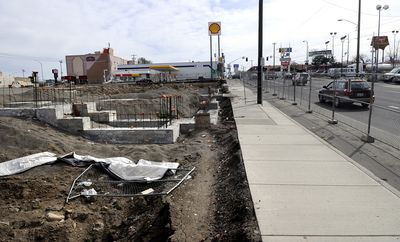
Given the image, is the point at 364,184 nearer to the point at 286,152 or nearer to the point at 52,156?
the point at 286,152

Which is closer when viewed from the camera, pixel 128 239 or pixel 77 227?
pixel 128 239

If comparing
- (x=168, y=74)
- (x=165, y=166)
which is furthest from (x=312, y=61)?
(x=165, y=166)

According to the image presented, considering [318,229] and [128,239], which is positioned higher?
[318,229]

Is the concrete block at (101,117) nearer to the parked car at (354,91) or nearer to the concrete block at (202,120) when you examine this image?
the concrete block at (202,120)

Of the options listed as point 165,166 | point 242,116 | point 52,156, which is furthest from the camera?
point 242,116

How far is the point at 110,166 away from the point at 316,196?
4087 mm

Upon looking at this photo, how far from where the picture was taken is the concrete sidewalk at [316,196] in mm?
4109

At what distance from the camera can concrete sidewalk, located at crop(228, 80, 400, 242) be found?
13.5 feet

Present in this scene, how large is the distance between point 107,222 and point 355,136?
773 cm

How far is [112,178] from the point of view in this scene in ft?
23.4

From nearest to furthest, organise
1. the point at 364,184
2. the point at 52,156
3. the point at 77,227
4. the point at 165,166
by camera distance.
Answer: the point at 77,227
the point at 364,184
the point at 165,166
the point at 52,156

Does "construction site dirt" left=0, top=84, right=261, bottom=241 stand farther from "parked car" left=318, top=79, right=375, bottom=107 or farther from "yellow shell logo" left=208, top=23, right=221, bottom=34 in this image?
"yellow shell logo" left=208, top=23, right=221, bottom=34

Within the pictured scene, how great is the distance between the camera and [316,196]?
17.1 feet

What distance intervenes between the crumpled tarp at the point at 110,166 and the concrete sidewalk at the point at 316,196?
179 cm
